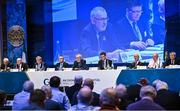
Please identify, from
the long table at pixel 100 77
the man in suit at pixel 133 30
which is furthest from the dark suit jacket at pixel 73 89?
the man in suit at pixel 133 30

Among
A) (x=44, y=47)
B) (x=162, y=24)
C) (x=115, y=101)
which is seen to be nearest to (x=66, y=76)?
(x=162, y=24)

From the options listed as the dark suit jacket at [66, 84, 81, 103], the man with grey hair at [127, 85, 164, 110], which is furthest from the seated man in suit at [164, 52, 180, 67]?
the man with grey hair at [127, 85, 164, 110]

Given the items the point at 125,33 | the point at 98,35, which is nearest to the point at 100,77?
the point at 125,33

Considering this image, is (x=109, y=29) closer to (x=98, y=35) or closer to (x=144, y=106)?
(x=98, y=35)

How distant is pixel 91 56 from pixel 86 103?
9.62 metres

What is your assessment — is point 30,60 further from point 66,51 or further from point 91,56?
point 91,56

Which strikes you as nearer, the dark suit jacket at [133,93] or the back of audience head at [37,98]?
the back of audience head at [37,98]

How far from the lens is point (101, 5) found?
14422 millimetres

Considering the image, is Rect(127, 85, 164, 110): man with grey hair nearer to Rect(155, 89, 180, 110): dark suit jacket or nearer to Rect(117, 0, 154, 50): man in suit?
Rect(155, 89, 180, 110): dark suit jacket

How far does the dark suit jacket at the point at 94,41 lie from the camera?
1435cm

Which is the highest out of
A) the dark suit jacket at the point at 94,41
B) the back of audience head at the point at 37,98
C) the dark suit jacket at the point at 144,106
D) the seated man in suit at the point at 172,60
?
the dark suit jacket at the point at 94,41

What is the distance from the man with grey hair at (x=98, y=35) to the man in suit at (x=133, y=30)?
323 mm

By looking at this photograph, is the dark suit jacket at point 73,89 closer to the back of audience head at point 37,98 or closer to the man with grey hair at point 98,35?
the back of audience head at point 37,98

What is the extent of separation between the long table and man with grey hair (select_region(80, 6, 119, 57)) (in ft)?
12.7
